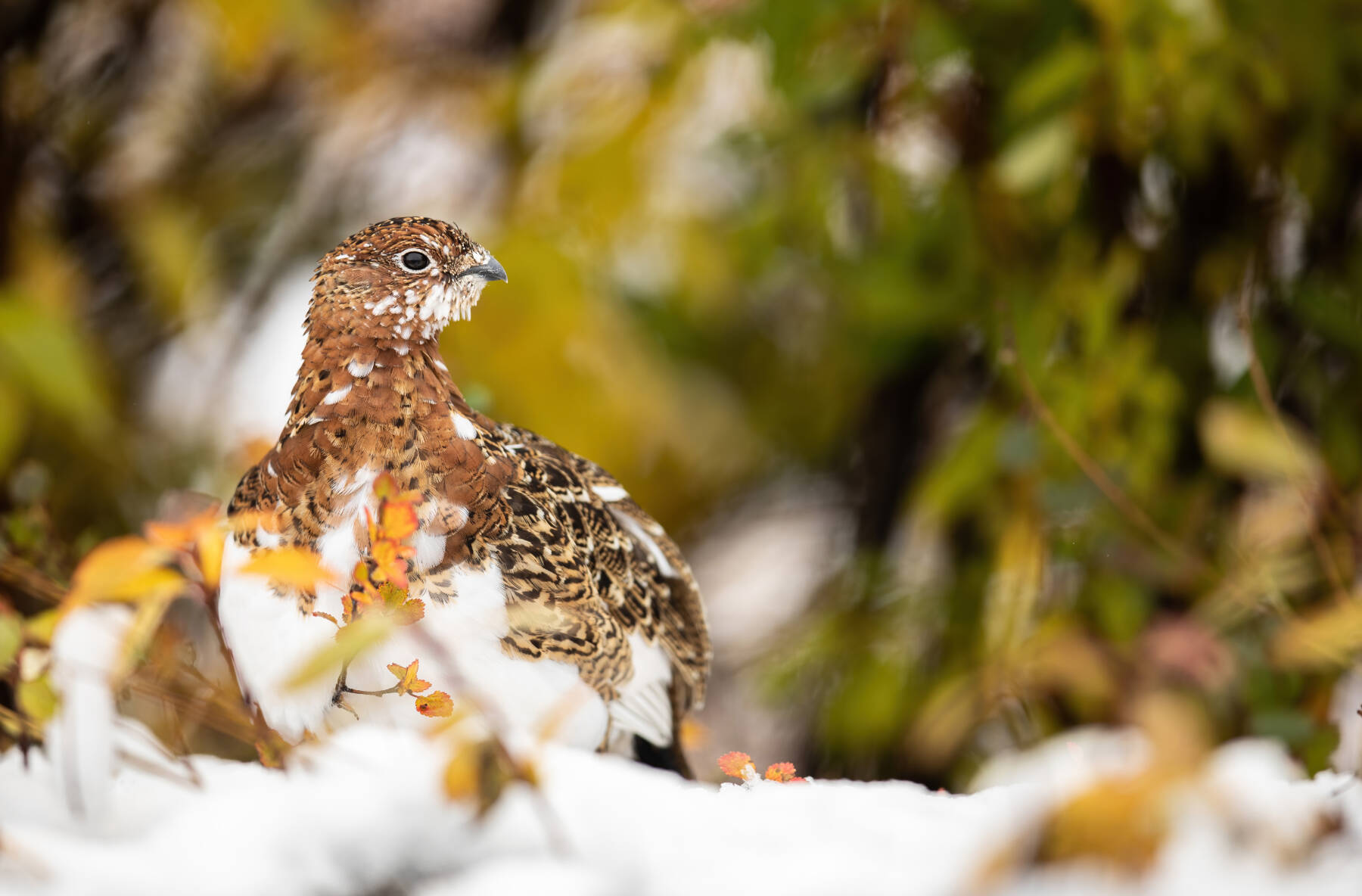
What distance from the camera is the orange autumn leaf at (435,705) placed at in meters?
1.07

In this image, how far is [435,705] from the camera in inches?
42.7

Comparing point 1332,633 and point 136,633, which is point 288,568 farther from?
point 1332,633

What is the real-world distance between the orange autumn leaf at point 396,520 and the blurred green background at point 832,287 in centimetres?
88

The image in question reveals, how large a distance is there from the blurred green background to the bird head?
1.60 feet

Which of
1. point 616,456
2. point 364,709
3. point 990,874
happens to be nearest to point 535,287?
point 616,456

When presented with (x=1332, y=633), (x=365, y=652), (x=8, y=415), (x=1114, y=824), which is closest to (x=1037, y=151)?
(x=1332, y=633)

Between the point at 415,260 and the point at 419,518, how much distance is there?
321mm

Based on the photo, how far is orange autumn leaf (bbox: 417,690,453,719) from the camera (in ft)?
3.51

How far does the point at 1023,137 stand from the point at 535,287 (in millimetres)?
1099

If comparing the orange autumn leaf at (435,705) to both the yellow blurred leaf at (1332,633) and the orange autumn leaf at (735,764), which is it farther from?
the yellow blurred leaf at (1332,633)

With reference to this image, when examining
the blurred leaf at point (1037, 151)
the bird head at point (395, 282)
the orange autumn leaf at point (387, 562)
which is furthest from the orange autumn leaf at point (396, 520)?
the blurred leaf at point (1037, 151)

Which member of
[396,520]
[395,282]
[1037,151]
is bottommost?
[396,520]

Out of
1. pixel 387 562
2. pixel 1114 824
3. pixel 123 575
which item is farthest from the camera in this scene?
pixel 387 562

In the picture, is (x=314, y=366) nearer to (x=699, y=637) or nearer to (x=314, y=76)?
(x=699, y=637)
